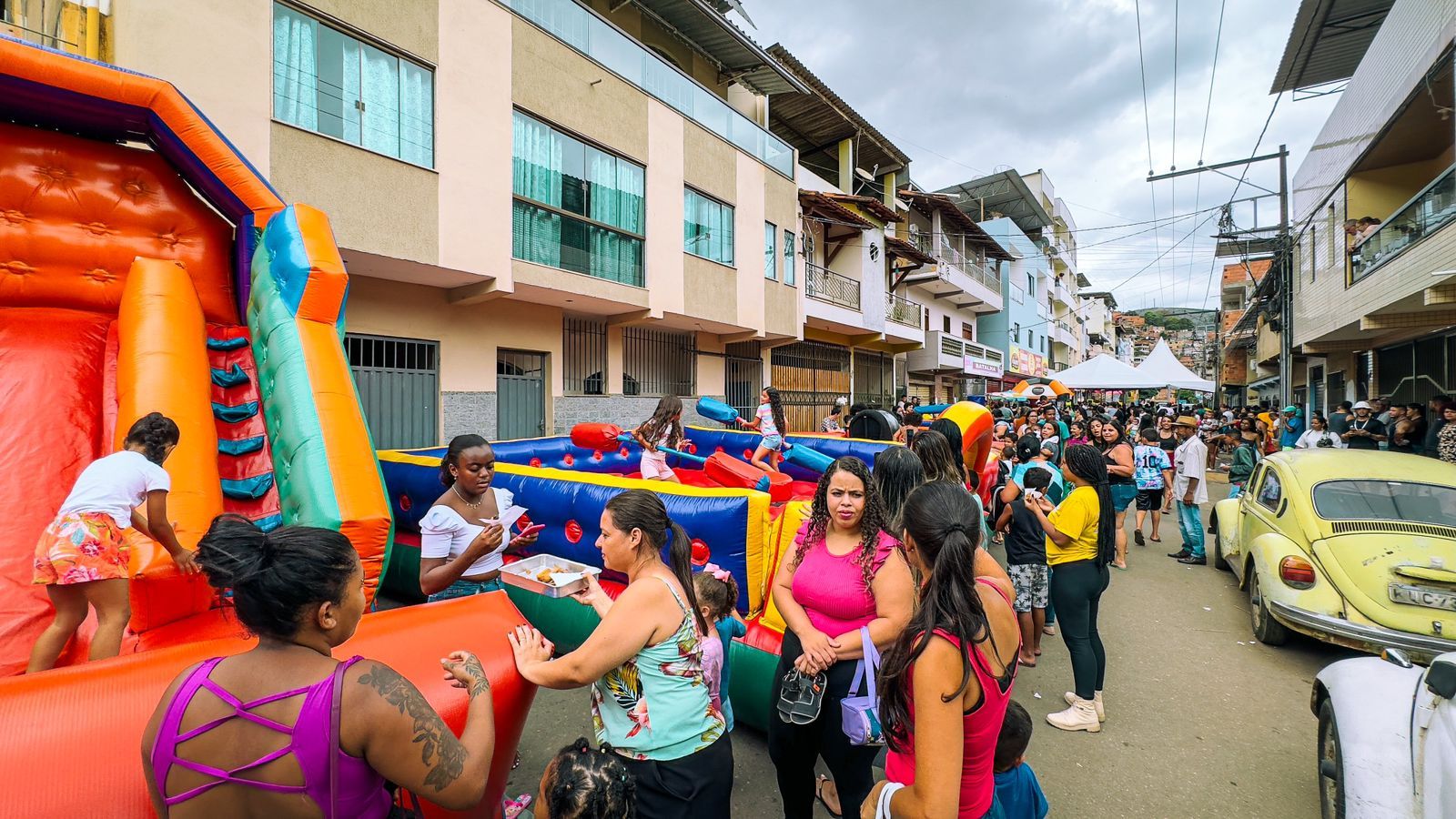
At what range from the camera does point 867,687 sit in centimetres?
224

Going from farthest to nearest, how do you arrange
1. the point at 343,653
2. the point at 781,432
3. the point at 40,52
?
the point at 781,432
the point at 40,52
the point at 343,653

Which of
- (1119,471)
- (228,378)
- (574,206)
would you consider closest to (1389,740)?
(1119,471)

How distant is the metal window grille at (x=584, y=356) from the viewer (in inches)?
442

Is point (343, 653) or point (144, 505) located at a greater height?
point (144, 505)

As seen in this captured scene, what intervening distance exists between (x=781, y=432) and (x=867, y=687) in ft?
17.3

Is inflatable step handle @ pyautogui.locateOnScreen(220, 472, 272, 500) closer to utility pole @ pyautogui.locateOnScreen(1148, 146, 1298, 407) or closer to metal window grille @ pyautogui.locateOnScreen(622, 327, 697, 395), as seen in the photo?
metal window grille @ pyautogui.locateOnScreen(622, 327, 697, 395)

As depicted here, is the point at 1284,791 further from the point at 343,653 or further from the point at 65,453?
the point at 65,453

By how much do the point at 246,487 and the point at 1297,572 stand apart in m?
7.33

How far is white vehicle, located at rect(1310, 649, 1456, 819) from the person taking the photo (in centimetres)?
206

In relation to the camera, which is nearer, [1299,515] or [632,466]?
[1299,515]

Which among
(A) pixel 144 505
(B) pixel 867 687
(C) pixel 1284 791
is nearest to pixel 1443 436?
(C) pixel 1284 791

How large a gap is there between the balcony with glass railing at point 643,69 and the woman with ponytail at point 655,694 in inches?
405

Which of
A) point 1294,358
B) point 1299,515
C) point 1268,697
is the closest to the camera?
point 1268,697

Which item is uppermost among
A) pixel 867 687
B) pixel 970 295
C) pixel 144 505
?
pixel 970 295
